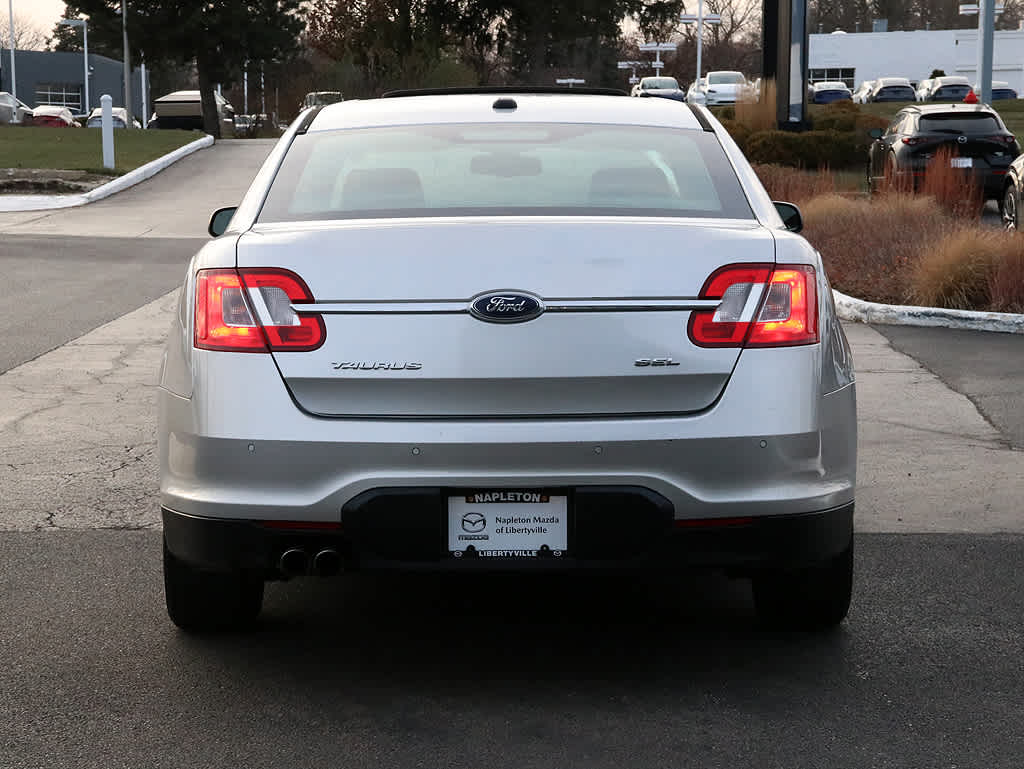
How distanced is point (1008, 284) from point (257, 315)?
30.3 feet

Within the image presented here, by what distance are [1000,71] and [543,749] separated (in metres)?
96.1

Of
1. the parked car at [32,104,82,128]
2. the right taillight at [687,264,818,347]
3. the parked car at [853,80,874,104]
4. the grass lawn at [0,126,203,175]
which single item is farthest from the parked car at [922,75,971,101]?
the right taillight at [687,264,818,347]

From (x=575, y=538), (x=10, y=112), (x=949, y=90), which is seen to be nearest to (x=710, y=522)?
(x=575, y=538)

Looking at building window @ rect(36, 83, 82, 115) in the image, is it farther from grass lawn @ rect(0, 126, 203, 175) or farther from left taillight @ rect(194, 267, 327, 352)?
left taillight @ rect(194, 267, 327, 352)

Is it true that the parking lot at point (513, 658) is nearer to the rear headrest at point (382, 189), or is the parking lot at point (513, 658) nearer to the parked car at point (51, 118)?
the rear headrest at point (382, 189)

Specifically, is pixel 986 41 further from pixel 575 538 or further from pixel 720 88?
pixel 720 88

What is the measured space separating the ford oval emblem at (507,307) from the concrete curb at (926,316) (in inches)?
305

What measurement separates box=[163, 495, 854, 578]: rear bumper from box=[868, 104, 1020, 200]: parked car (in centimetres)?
1846

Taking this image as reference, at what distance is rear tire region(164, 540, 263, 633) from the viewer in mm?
4410

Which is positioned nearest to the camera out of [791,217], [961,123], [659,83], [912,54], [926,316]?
[791,217]

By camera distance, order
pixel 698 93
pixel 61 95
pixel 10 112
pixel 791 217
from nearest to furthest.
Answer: pixel 791 217 → pixel 10 112 → pixel 698 93 → pixel 61 95

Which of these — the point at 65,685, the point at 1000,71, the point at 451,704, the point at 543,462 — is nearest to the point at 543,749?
the point at 451,704

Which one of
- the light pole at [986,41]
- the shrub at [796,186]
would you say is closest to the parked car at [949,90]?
the light pole at [986,41]

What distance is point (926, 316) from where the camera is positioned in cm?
1200
